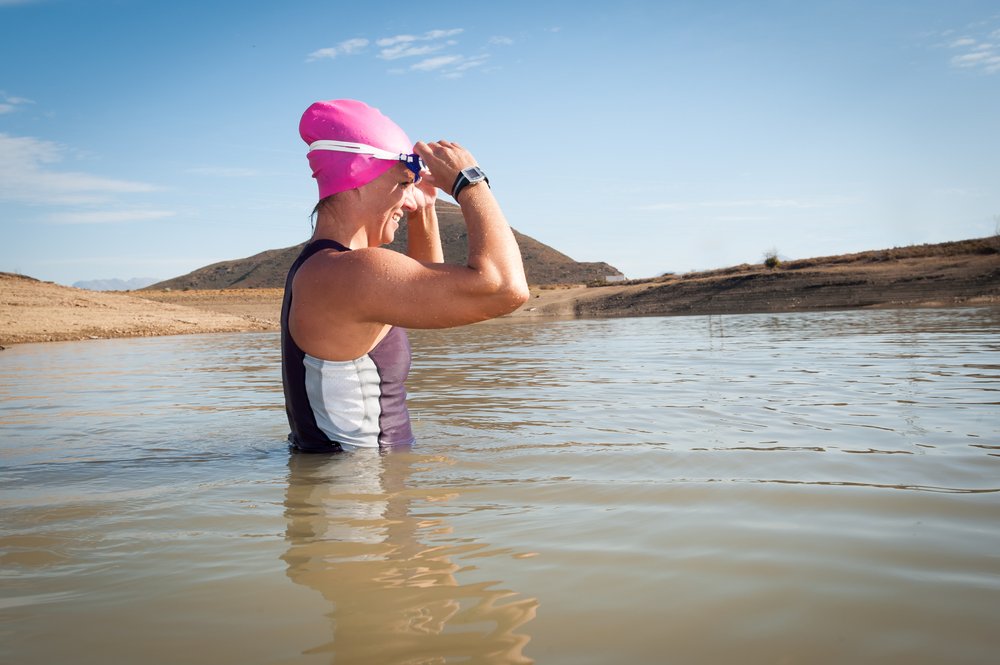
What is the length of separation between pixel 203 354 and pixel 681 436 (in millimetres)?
10178

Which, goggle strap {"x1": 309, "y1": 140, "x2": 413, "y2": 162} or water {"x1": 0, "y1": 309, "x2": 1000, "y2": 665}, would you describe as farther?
goggle strap {"x1": 309, "y1": 140, "x2": 413, "y2": 162}

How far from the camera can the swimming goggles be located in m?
2.67

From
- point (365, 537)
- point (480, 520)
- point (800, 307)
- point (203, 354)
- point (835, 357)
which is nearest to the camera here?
point (365, 537)

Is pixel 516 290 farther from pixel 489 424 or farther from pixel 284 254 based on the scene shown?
pixel 284 254

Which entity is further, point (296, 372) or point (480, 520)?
point (296, 372)

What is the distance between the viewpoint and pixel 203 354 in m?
12.2

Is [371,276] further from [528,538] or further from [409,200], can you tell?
[528,538]

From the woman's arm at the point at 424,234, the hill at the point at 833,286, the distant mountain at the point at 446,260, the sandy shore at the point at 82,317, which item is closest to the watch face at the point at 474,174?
the woman's arm at the point at 424,234

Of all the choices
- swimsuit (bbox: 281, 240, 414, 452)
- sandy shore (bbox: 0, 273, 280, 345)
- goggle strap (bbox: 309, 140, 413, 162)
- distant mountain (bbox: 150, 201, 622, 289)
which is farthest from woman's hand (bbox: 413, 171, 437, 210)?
distant mountain (bbox: 150, 201, 622, 289)

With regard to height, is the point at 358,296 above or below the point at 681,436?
above

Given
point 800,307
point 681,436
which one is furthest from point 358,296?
point 800,307

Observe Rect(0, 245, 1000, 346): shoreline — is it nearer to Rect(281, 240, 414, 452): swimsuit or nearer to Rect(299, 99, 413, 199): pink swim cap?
Rect(281, 240, 414, 452): swimsuit

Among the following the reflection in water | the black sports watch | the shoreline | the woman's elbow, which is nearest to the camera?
the reflection in water

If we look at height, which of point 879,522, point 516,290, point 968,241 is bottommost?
point 879,522
